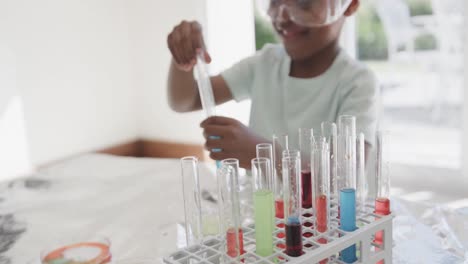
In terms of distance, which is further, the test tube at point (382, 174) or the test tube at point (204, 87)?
the test tube at point (204, 87)

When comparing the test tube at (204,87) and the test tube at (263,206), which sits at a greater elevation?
the test tube at (204,87)

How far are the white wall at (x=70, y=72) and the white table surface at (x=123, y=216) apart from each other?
0.38 meters

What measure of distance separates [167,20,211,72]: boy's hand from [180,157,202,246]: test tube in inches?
10.8

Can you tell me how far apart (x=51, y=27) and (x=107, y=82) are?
289mm

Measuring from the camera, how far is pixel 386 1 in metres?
2.03

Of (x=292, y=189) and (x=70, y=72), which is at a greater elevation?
(x=70, y=72)

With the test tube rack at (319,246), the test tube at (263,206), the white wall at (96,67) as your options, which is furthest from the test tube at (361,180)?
the white wall at (96,67)

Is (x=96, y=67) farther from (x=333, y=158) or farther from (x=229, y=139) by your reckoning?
(x=333, y=158)

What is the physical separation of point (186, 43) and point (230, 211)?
1.16 ft

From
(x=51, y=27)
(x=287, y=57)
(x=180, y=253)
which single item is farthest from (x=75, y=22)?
(x=180, y=253)

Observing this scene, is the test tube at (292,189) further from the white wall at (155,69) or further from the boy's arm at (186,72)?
the white wall at (155,69)

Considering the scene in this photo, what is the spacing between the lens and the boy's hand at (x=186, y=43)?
72cm

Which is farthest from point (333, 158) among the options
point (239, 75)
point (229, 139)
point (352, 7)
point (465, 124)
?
point (465, 124)

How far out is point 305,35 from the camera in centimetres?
80
